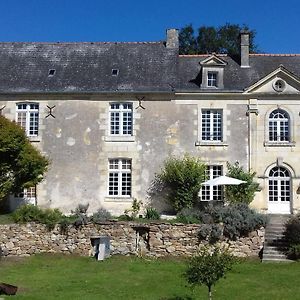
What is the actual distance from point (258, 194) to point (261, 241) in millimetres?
4123

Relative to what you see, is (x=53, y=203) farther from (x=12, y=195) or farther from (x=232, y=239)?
(x=232, y=239)

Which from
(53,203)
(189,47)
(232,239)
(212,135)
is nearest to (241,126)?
(212,135)

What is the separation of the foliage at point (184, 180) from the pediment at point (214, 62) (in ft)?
14.5

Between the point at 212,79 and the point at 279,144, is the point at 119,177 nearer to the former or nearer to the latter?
the point at 212,79

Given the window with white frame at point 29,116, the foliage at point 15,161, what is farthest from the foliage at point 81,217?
the window with white frame at point 29,116

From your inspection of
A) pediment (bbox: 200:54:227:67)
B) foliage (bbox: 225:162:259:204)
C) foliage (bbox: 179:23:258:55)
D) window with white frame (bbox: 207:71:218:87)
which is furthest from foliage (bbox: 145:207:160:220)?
foliage (bbox: 179:23:258:55)

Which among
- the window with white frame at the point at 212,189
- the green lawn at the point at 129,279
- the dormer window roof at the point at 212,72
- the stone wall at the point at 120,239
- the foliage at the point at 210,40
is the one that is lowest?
the green lawn at the point at 129,279

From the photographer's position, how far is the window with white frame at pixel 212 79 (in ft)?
78.5

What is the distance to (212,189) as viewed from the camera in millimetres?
23281

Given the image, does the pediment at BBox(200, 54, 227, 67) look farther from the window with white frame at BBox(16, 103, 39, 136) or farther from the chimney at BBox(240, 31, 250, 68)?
the window with white frame at BBox(16, 103, 39, 136)

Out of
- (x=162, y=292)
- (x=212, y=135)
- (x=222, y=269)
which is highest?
(x=212, y=135)

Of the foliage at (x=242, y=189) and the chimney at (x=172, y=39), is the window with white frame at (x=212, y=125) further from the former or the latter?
the chimney at (x=172, y=39)

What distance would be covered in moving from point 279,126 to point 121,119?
7.00 m

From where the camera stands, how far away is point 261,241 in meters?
19.2
